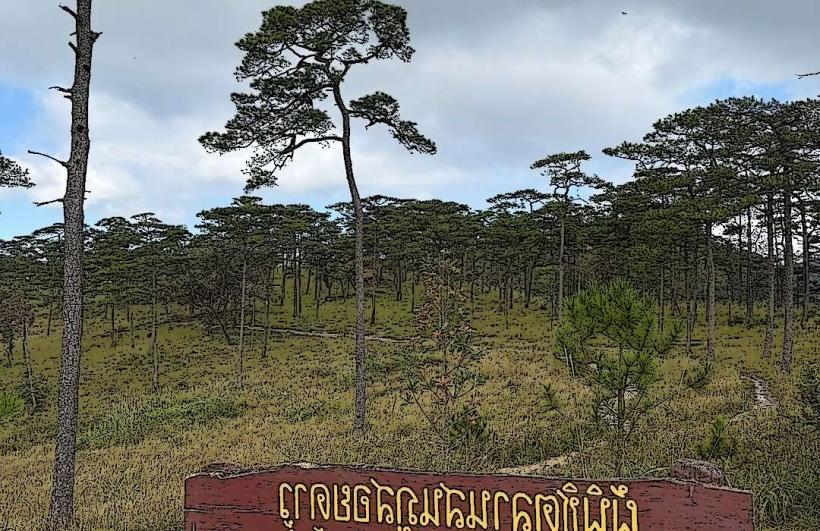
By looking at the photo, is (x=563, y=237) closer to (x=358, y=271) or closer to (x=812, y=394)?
(x=358, y=271)

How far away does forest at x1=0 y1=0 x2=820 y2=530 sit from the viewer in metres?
7.36

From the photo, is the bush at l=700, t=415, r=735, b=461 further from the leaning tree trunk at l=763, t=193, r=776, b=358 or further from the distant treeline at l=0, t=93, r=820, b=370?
the leaning tree trunk at l=763, t=193, r=776, b=358

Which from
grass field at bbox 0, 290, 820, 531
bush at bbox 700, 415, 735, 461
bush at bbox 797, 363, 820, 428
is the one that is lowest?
grass field at bbox 0, 290, 820, 531

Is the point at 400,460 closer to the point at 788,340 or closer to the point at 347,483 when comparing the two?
the point at 347,483

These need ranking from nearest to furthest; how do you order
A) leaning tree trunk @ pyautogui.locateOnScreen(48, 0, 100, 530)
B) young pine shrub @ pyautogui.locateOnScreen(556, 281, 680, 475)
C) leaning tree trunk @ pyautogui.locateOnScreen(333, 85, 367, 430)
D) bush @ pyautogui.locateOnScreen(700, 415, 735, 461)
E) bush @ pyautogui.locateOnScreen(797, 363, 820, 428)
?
young pine shrub @ pyautogui.locateOnScreen(556, 281, 680, 475), bush @ pyautogui.locateOnScreen(797, 363, 820, 428), leaning tree trunk @ pyautogui.locateOnScreen(48, 0, 100, 530), bush @ pyautogui.locateOnScreen(700, 415, 735, 461), leaning tree trunk @ pyautogui.locateOnScreen(333, 85, 367, 430)

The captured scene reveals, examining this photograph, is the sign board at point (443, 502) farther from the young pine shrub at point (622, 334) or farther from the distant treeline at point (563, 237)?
the distant treeline at point (563, 237)

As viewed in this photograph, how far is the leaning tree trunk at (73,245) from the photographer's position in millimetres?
7273

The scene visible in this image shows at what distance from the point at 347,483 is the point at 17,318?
104ft

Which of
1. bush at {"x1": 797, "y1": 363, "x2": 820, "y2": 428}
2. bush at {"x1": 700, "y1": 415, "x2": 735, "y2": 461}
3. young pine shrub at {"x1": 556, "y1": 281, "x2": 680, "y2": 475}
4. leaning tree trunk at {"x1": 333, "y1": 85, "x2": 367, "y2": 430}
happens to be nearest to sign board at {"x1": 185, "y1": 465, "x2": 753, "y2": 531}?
young pine shrub at {"x1": 556, "y1": 281, "x2": 680, "y2": 475}

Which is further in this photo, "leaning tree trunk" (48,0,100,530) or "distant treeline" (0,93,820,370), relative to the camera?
"distant treeline" (0,93,820,370)

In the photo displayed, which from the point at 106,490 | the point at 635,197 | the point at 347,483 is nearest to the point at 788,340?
the point at 635,197

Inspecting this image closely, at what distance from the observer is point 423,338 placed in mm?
9055

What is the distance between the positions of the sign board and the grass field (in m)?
3.19

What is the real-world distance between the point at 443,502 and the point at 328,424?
537 inches
